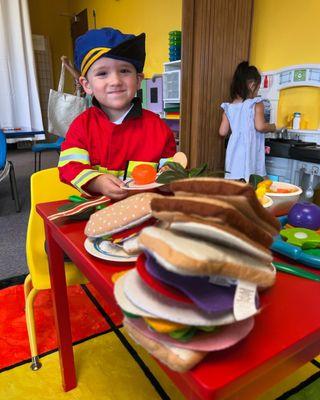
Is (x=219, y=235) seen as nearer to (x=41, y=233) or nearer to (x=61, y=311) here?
(x=61, y=311)

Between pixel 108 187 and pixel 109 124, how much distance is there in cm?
29

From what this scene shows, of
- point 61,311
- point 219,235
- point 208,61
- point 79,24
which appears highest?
point 79,24

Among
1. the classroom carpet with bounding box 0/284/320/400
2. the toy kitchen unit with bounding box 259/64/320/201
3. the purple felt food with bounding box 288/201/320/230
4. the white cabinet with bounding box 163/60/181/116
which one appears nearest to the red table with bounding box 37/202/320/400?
the purple felt food with bounding box 288/201/320/230

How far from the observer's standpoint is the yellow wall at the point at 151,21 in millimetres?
2910

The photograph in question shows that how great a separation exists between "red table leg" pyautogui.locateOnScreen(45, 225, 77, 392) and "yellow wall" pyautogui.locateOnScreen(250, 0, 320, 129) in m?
1.87

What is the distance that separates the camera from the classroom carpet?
82cm

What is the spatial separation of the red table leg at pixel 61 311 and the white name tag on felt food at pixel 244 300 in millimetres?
504

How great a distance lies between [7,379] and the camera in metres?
0.86

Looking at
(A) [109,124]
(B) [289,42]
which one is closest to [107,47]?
(A) [109,124]

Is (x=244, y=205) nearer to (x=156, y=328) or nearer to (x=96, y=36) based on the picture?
(x=156, y=328)

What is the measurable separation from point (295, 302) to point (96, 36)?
734mm

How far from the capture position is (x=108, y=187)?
650 mm

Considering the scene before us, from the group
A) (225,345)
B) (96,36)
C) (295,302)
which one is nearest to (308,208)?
(295,302)

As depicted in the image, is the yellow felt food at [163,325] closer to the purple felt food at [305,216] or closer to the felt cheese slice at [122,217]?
the felt cheese slice at [122,217]
